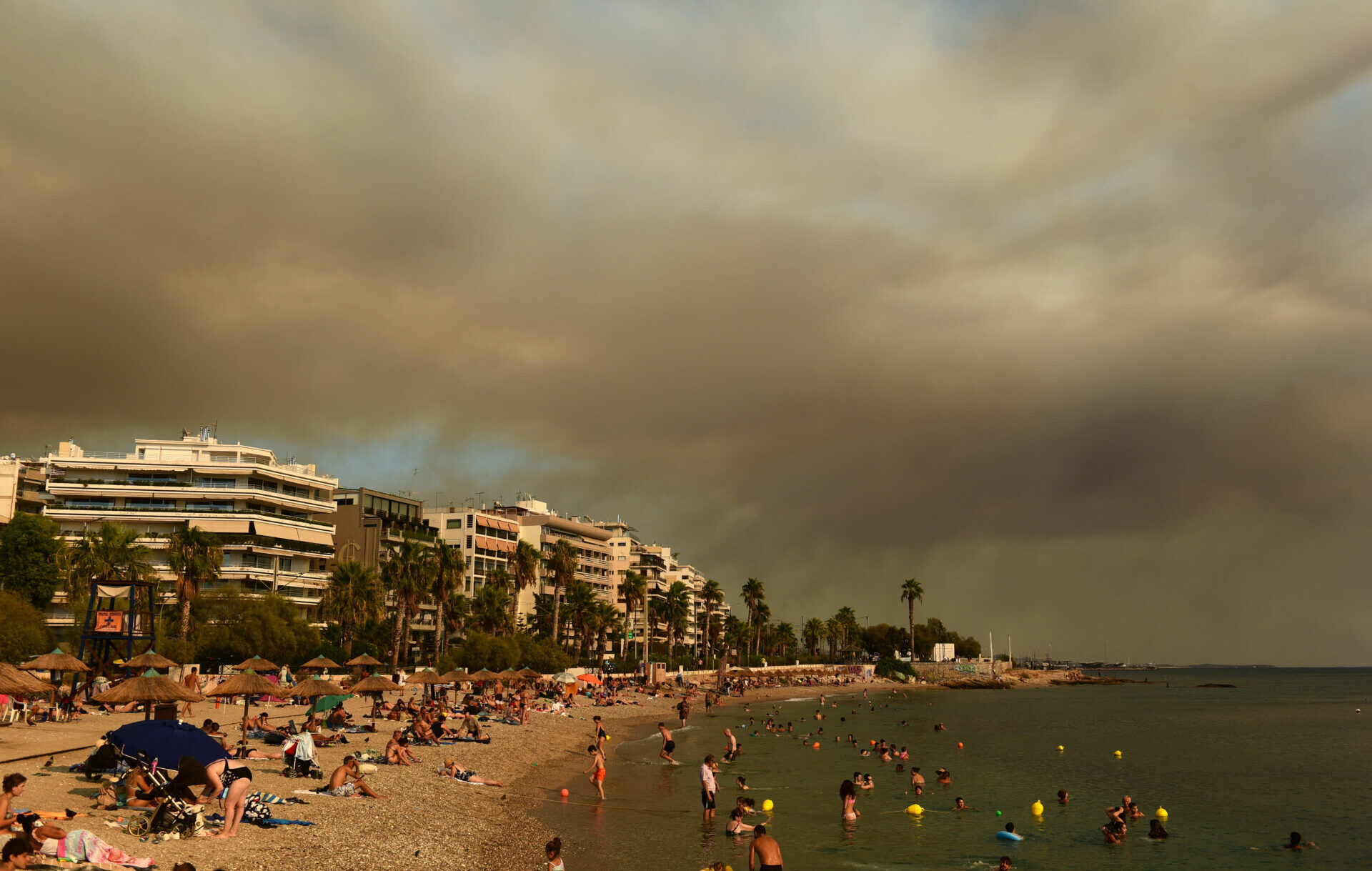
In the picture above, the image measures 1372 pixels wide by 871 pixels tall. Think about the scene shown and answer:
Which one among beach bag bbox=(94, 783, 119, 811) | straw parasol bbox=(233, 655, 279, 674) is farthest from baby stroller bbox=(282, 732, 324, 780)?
straw parasol bbox=(233, 655, 279, 674)

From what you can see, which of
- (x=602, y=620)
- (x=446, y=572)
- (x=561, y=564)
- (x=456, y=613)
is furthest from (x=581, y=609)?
(x=446, y=572)

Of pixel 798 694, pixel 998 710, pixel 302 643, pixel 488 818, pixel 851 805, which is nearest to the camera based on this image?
pixel 488 818

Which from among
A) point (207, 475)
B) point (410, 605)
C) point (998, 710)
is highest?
point (207, 475)

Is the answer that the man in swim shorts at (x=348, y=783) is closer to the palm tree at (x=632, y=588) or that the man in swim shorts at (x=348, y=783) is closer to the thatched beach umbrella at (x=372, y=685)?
the thatched beach umbrella at (x=372, y=685)

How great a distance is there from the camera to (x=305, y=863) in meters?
17.5

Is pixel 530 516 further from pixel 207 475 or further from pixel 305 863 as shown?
pixel 305 863

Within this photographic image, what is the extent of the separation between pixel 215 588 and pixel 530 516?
208 feet

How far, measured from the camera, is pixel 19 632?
46.8m

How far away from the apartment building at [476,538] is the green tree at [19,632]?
61595 mm

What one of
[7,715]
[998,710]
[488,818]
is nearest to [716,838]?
[488,818]

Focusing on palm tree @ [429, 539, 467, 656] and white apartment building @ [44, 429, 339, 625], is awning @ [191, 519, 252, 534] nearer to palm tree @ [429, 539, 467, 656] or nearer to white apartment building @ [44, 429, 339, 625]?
white apartment building @ [44, 429, 339, 625]

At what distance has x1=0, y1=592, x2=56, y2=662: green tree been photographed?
45.6 meters

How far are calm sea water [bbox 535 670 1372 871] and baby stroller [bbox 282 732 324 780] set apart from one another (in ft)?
21.9

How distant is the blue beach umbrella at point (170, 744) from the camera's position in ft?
65.5
